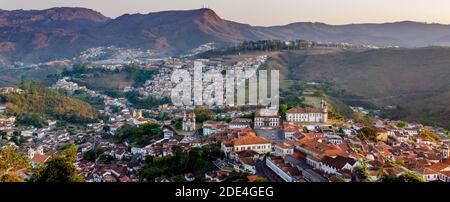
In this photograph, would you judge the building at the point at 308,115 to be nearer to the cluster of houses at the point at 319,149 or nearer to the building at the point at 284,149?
the cluster of houses at the point at 319,149

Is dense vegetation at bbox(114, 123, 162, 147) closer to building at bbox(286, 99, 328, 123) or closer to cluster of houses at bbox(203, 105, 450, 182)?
cluster of houses at bbox(203, 105, 450, 182)

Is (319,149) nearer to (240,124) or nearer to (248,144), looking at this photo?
(248,144)

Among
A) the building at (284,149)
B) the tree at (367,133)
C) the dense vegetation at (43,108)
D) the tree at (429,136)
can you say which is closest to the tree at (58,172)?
the building at (284,149)

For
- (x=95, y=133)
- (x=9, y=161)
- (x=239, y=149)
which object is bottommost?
(x=95, y=133)

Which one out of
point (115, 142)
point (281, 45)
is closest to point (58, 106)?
point (115, 142)

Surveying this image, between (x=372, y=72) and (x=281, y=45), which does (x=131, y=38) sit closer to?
(x=281, y=45)

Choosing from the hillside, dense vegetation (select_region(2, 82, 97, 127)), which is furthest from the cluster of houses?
dense vegetation (select_region(2, 82, 97, 127))
